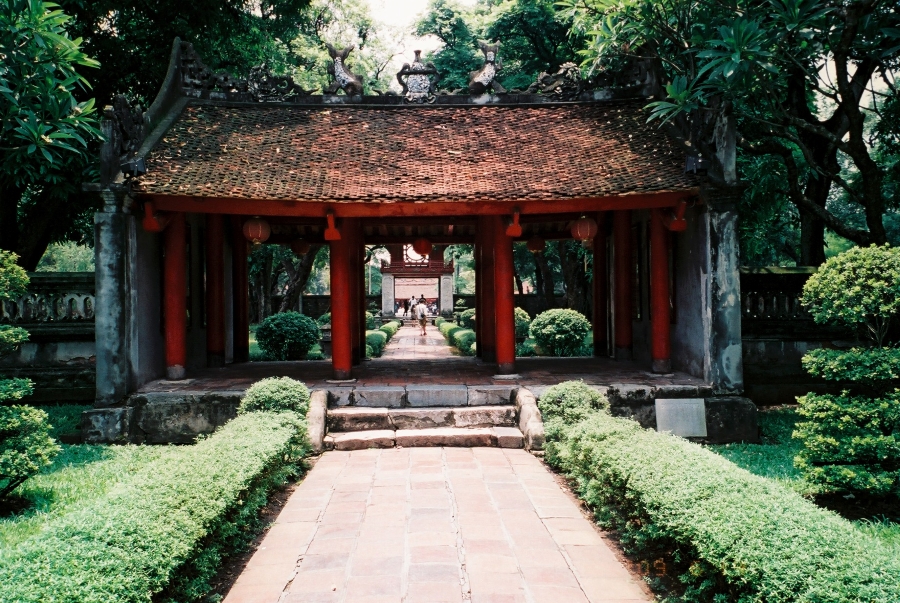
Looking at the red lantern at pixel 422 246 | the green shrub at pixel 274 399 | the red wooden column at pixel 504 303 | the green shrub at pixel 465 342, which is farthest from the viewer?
the green shrub at pixel 465 342

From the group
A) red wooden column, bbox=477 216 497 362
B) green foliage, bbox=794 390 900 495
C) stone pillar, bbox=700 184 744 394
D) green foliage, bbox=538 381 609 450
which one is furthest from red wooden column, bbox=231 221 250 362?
green foliage, bbox=794 390 900 495

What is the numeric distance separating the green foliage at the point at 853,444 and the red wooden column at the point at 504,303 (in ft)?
15.2

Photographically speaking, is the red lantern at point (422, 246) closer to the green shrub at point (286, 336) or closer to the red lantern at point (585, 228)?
the green shrub at point (286, 336)

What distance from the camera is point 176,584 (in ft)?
11.7

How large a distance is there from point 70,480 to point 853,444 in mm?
7342

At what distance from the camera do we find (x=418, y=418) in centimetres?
802

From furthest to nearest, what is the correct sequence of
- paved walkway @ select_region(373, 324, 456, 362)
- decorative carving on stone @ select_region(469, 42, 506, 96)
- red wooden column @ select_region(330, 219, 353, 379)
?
paved walkway @ select_region(373, 324, 456, 362) < decorative carving on stone @ select_region(469, 42, 506, 96) < red wooden column @ select_region(330, 219, 353, 379)

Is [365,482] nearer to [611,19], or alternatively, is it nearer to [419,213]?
[419,213]

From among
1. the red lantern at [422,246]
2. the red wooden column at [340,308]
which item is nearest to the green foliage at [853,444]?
the red wooden column at [340,308]

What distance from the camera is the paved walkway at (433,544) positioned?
3.78m

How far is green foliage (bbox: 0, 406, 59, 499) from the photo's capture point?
5.39m

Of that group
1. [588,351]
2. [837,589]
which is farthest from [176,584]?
[588,351]

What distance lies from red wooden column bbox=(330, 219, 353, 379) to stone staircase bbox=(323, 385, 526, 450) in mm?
1022

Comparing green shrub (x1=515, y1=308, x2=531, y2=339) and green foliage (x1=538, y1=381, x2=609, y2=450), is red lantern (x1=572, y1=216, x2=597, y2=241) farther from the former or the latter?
green shrub (x1=515, y1=308, x2=531, y2=339)
